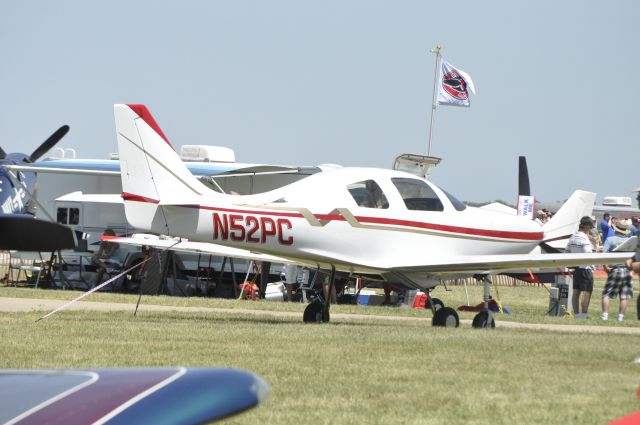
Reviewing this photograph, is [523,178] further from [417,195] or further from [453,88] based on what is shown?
[417,195]

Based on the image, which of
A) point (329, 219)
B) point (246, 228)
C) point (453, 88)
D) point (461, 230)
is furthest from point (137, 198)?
point (453, 88)

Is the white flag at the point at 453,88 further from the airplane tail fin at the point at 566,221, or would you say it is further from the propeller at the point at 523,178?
the airplane tail fin at the point at 566,221

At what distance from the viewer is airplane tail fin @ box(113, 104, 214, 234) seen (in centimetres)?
1293

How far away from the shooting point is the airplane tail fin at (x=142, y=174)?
42.4 feet

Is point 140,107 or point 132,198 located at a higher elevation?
point 140,107

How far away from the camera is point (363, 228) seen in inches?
527

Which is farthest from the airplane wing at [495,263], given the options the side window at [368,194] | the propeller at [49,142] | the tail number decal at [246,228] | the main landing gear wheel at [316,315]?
the propeller at [49,142]

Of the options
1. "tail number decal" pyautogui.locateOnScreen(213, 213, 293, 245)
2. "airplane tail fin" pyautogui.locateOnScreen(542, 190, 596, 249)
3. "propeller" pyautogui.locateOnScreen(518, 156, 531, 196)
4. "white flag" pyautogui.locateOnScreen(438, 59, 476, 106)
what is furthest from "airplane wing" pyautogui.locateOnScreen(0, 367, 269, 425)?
"white flag" pyautogui.locateOnScreen(438, 59, 476, 106)

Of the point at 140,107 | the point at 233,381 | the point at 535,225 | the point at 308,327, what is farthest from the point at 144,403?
the point at 535,225

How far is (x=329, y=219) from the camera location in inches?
518

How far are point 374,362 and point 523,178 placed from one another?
1766 cm

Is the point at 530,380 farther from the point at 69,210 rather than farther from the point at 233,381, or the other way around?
the point at 69,210

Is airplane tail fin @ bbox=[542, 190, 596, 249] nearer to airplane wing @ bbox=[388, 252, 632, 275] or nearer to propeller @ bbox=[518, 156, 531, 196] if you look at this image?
airplane wing @ bbox=[388, 252, 632, 275]

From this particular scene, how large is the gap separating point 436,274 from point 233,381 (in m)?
11.7
